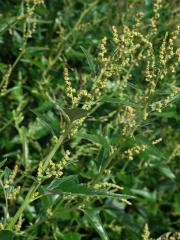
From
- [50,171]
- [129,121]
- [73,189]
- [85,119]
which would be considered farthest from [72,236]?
[73,189]

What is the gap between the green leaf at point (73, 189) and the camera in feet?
4.43

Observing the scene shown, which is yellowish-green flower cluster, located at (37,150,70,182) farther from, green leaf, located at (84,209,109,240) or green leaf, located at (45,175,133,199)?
green leaf, located at (84,209,109,240)

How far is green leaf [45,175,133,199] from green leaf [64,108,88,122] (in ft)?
0.54

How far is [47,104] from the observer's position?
2928mm

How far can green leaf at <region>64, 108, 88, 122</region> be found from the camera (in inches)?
55.0

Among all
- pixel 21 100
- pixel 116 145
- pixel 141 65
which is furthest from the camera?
pixel 141 65

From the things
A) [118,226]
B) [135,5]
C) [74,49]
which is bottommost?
[118,226]

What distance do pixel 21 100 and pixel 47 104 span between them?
13cm

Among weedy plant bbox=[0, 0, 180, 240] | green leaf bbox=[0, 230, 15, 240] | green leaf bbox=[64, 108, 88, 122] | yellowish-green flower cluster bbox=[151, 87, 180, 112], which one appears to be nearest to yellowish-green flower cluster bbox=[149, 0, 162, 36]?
weedy plant bbox=[0, 0, 180, 240]

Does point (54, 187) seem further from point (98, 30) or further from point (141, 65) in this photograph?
point (98, 30)

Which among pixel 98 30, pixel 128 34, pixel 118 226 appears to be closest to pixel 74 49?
pixel 98 30

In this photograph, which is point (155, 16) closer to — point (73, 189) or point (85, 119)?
point (85, 119)

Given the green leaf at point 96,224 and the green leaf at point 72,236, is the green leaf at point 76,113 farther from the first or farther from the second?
the green leaf at point 72,236

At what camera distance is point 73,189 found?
1397mm
